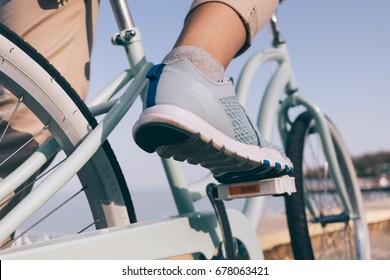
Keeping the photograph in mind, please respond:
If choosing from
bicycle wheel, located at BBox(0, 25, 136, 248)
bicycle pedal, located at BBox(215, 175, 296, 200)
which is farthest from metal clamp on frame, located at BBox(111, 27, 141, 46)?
bicycle pedal, located at BBox(215, 175, 296, 200)

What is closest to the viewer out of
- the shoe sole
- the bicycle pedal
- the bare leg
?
the shoe sole

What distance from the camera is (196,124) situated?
0.68m

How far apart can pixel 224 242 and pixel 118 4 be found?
0.57m

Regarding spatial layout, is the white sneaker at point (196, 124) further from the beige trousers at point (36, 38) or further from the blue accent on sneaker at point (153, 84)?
the beige trousers at point (36, 38)

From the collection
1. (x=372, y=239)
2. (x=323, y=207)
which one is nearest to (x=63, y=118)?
(x=323, y=207)

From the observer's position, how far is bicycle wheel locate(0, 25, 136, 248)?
2.58ft

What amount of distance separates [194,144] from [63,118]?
0.28 m

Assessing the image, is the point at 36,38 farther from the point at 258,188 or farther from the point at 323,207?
the point at 323,207

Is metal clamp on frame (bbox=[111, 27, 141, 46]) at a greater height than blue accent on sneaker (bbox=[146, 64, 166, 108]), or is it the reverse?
metal clamp on frame (bbox=[111, 27, 141, 46])

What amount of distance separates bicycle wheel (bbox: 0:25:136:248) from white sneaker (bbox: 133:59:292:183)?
0.19m

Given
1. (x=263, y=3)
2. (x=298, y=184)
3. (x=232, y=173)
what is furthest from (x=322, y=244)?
(x=263, y=3)

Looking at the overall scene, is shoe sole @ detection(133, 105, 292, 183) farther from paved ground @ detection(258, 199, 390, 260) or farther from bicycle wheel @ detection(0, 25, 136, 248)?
paved ground @ detection(258, 199, 390, 260)

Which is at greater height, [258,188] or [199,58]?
[199,58]
